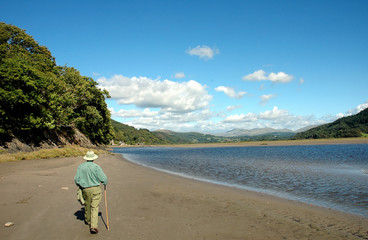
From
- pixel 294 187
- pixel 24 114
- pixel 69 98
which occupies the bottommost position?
pixel 294 187

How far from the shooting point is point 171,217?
24.9ft

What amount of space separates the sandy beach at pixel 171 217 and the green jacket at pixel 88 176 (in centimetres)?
129

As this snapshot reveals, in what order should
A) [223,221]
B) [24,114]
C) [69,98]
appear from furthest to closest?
[69,98]
[24,114]
[223,221]

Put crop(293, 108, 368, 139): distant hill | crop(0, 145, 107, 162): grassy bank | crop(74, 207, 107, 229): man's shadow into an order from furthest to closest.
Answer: crop(293, 108, 368, 139): distant hill, crop(0, 145, 107, 162): grassy bank, crop(74, 207, 107, 229): man's shadow

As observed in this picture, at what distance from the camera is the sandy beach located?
242 inches

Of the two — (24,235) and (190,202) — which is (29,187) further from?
(190,202)

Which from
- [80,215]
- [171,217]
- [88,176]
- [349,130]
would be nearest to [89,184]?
[88,176]

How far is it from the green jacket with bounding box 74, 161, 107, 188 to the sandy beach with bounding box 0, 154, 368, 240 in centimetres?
129

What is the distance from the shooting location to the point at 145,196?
34.6 ft

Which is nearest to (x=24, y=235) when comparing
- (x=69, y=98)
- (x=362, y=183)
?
(x=362, y=183)

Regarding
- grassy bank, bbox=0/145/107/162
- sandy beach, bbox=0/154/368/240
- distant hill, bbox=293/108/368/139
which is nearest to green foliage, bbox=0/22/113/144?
grassy bank, bbox=0/145/107/162

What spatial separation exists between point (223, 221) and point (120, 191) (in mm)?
6151

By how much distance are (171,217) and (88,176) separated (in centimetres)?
312

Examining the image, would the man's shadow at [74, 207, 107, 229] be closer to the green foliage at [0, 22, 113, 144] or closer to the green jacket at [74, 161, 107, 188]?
the green jacket at [74, 161, 107, 188]
